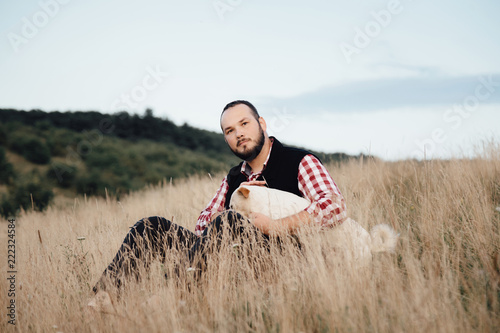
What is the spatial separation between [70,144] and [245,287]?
2885cm

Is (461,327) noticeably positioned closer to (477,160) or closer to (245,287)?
(245,287)

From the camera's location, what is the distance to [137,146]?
3153cm

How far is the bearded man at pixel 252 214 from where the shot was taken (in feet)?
8.87

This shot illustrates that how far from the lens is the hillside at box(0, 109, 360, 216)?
66.0ft

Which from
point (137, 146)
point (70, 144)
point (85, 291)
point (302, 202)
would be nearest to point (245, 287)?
point (302, 202)

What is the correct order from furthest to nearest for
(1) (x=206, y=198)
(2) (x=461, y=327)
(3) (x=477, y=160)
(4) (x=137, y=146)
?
(4) (x=137, y=146) → (1) (x=206, y=198) → (3) (x=477, y=160) → (2) (x=461, y=327)

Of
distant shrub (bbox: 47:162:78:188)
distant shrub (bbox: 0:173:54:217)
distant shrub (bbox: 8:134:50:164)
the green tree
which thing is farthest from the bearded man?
distant shrub (bbox: 8:134:50:164)

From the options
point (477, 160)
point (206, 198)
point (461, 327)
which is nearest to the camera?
point (461, 327)

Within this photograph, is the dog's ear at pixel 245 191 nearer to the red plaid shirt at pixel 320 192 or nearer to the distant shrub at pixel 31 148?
the red plaid shirt at pixel 320 192

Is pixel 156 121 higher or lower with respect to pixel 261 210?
higher

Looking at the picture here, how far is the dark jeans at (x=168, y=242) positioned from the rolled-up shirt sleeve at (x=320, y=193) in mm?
473

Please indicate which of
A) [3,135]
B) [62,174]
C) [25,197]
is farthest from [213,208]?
[3,135]

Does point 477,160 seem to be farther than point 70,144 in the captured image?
No

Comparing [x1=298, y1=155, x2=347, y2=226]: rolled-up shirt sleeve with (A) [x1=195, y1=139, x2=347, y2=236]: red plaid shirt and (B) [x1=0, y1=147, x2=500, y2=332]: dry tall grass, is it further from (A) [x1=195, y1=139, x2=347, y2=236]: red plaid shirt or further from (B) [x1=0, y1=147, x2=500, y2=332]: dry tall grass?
(B) [x1=0, y1=147, x2=500, y2=332]: dry tall grass
